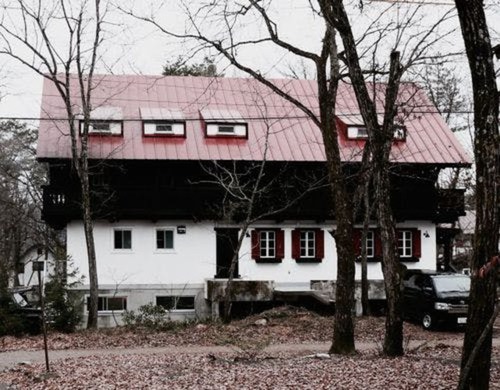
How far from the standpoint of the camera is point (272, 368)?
14.2m

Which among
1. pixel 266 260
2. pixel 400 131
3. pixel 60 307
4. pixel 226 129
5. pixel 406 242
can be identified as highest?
pixel 226 129

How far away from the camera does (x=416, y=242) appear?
36.1 metres

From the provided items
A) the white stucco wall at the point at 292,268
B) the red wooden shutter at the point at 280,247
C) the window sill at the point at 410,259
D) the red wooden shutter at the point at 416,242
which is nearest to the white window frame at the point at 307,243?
the white stucco wall at the point at 292,268

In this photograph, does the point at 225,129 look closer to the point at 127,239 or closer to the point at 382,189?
the point at 127,239

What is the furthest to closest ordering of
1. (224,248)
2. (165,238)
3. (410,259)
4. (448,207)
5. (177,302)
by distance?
(448,207)
(410,259)
(224,248)
(165,238)
(177,302)

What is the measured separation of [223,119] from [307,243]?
22.5ft

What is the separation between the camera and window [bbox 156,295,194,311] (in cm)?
3384

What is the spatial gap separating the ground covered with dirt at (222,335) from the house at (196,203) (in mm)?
6334

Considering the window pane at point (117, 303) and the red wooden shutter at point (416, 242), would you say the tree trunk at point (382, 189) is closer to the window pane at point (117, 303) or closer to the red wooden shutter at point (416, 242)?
the window pane at point (117, 303)

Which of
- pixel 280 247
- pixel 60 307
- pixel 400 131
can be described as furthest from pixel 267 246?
pixel 60 307

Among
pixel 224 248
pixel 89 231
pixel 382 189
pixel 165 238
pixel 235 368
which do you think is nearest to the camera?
pixel 235 368

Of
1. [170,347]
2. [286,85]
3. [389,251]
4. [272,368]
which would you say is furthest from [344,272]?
[286,85]

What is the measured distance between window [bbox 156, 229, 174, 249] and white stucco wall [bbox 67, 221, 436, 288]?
0.23 metres

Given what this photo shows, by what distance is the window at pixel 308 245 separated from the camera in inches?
1380
